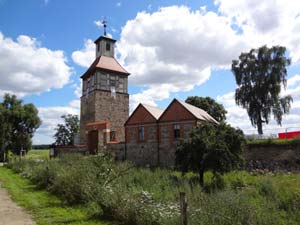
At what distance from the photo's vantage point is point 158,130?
26234mm

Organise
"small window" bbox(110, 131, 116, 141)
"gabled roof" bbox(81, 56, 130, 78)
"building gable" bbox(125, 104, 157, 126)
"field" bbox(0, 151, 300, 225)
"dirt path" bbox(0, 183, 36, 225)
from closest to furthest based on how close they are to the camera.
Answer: "field" bbox(0, 151, 300, 225), "dirt path" bbox(0, 183, 36, 225), "building gable" bbox(125, 104, 157, 126), "small window" bbox(110, 131, 116, 141), "gabled roof" bbox(81, 56, 130, 78)

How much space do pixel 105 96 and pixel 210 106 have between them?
16.8m

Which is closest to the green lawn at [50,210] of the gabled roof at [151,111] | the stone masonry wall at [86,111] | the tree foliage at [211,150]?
the tree foliage at [211,150]

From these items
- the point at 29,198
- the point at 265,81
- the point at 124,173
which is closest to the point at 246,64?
the point at 265,81

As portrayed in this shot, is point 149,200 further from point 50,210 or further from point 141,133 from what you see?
point 141,133

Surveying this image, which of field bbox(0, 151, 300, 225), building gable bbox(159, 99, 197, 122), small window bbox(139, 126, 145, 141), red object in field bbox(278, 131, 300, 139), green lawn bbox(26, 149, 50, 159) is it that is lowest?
field bbox(0, 151, 300, 225)

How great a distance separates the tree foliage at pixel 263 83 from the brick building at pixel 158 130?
799 cm

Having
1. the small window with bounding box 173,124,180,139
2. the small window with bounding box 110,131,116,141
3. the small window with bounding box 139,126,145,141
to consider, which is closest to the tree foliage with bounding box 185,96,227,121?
the small window with bounding box 110,131,116,141

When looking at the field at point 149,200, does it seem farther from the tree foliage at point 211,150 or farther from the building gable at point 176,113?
the building gable at point 176,113

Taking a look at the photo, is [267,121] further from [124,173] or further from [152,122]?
[124,173]

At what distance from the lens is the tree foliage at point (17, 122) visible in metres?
39.5

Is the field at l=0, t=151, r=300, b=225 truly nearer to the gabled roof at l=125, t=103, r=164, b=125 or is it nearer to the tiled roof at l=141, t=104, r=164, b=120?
the gabled roof at l=125, t=103, r=164, b=125

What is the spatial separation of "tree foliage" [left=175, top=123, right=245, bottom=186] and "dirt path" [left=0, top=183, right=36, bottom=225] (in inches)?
362

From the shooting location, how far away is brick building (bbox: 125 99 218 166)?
24.7 m
